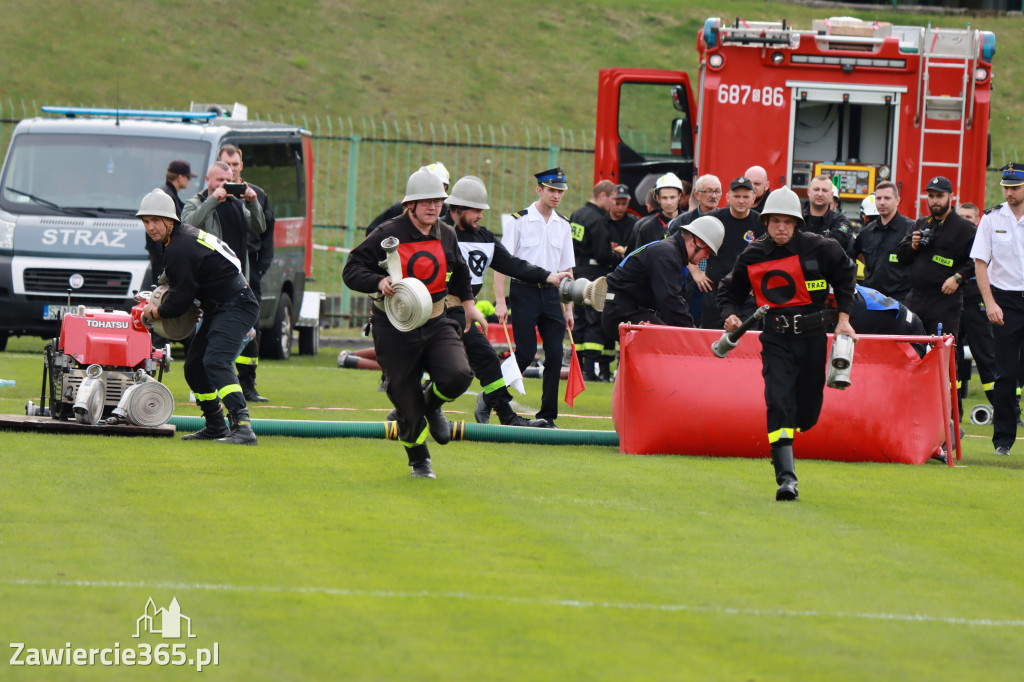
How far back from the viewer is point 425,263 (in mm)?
9781

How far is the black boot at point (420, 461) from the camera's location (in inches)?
389

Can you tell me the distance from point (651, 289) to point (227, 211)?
3.77 m

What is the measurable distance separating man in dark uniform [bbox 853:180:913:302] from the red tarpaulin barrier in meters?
2.37

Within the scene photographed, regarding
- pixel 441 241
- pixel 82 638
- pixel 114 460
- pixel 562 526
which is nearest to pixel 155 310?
pixel 114 460

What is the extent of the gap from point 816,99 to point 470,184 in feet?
21.3

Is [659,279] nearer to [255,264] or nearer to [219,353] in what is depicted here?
[219,353]

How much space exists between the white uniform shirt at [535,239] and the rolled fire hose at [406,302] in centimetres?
362

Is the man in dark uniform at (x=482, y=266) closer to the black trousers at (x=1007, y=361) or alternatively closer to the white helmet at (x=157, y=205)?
the white helmet at (x=157, y=205)

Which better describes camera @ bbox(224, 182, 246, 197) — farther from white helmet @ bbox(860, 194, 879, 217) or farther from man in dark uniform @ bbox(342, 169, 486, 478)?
white helmet @ bbox(860, 194, 879, 217)

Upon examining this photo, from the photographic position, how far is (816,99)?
1712cm

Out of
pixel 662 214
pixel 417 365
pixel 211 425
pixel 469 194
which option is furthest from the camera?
pixel 662 214

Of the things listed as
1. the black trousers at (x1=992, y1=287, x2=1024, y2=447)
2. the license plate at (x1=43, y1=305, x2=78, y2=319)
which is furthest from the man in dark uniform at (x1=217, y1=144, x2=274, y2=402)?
the black trousers at (x1=992, y1=287, x2=1024, y2=447)

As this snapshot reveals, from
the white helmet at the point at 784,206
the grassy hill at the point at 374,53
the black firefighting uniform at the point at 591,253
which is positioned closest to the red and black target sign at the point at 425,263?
the white helmet at the point at 784,206

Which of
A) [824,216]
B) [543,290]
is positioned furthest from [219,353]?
[824,216]
